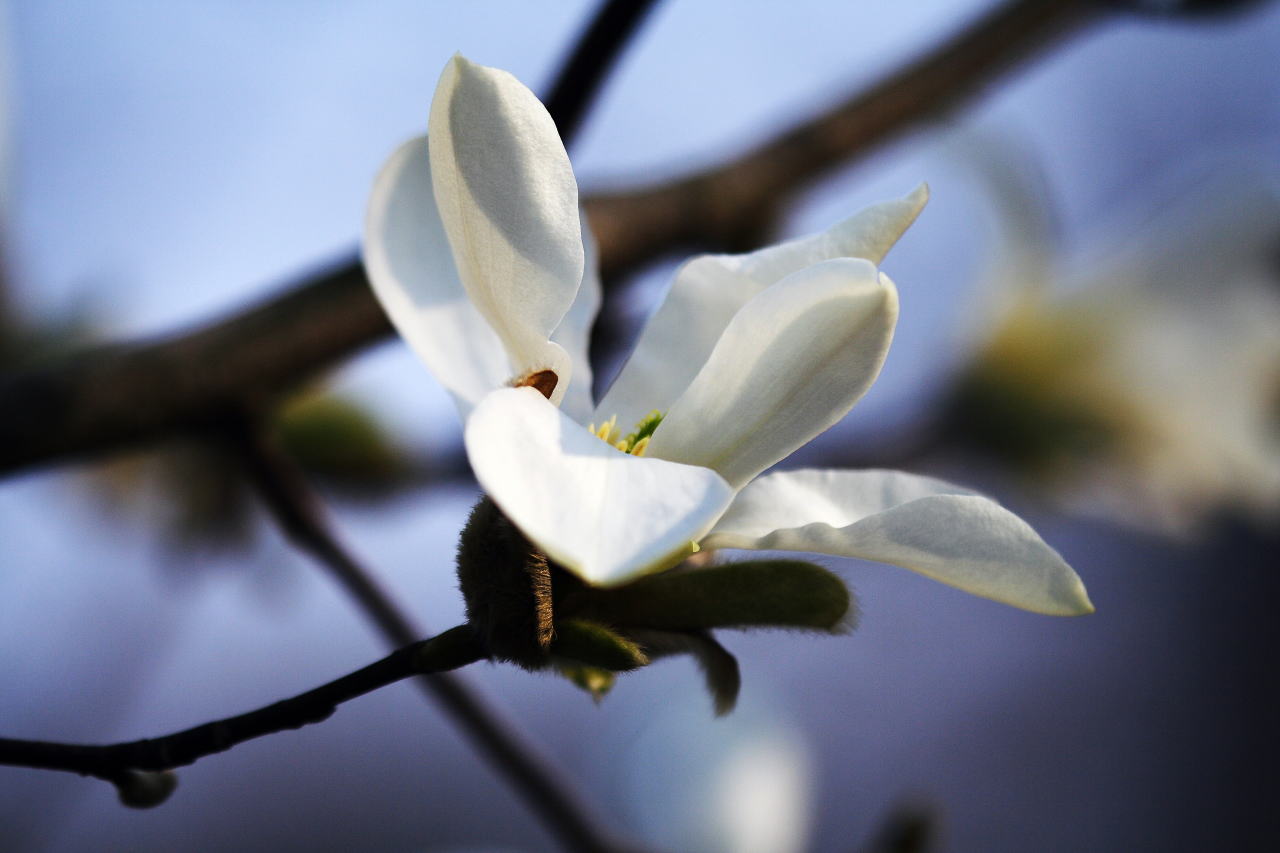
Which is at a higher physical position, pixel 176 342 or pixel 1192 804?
pixel 176 342

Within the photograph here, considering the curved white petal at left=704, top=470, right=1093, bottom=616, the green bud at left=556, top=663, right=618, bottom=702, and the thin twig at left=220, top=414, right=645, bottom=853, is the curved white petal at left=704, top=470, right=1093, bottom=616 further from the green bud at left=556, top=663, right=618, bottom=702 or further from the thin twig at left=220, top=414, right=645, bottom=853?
the thin twig at left=220, top=414, right=645, bottom=853

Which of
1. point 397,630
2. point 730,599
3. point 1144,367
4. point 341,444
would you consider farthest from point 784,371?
point 1144,367

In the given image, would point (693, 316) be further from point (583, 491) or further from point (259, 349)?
point (259, 349)

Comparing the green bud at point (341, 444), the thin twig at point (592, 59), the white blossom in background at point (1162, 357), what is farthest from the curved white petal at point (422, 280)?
the white blossom in background at point (1162, 357)

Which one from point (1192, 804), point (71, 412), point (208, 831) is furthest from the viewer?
point (1192, 804)

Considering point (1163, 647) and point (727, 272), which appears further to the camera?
point (1163, 647)

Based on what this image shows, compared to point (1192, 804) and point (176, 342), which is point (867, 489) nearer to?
point (176, 342)

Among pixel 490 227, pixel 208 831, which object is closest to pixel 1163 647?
pixel 208 831

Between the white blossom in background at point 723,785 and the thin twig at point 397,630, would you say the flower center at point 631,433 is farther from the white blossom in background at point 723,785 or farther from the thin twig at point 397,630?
the white blossom in background at point 723,785

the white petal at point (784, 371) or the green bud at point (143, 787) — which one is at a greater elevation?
the white petal at point (784, 371)
